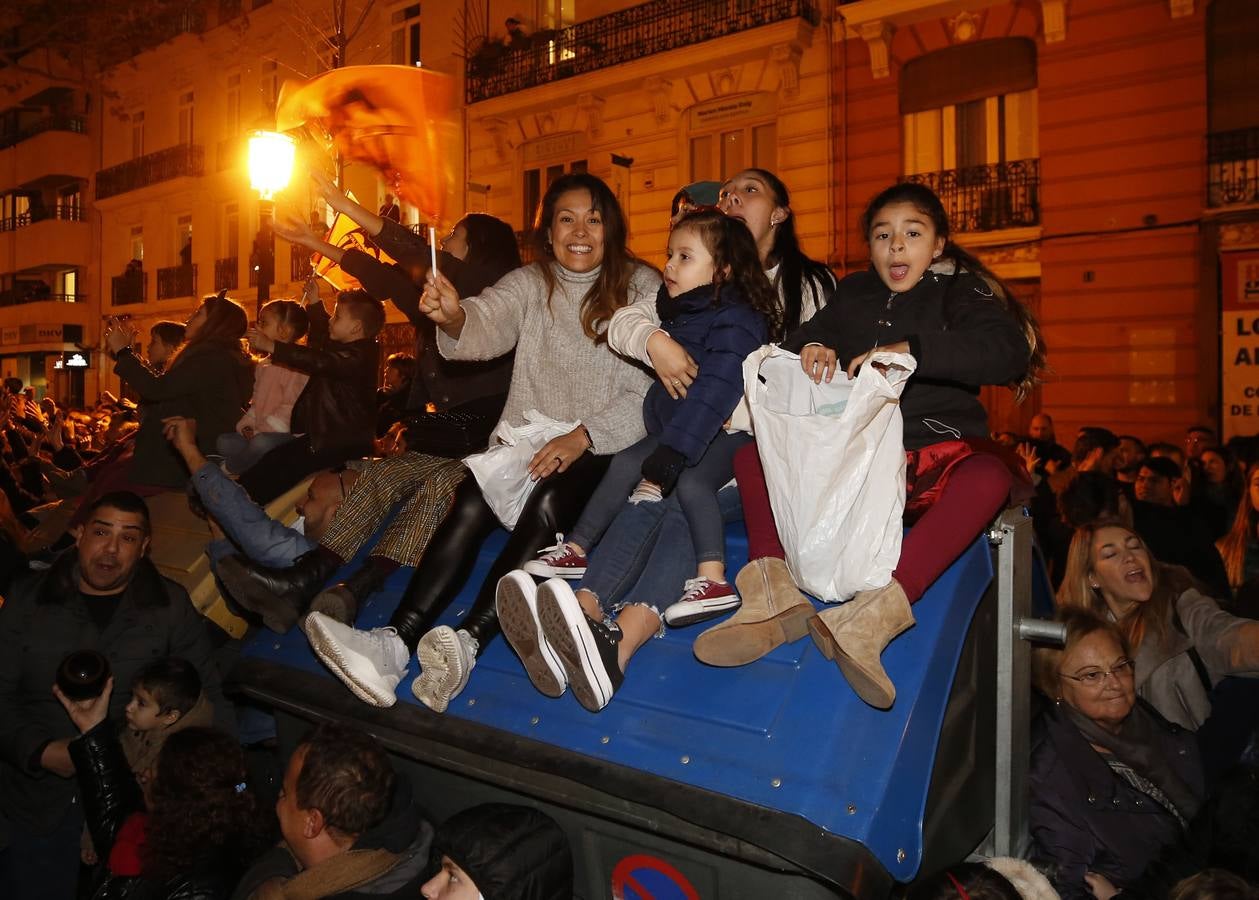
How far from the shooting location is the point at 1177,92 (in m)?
14.1

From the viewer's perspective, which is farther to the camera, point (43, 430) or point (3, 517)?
point (43, 430)

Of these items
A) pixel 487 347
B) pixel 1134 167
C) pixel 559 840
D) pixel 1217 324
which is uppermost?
pixel 1134 167

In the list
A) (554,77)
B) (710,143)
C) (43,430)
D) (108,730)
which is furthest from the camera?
(554,77)

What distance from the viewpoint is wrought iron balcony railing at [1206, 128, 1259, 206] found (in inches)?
538

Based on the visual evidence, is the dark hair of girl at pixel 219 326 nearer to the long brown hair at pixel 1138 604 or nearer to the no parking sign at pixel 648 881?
the no parking sign at pixel 648 881

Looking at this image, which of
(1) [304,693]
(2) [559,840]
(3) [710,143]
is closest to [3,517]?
(1) [304,693]

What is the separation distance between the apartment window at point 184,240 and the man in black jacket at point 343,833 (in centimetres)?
3048

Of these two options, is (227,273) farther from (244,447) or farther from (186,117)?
(244,447)

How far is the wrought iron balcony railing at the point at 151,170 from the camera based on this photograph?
30141 mm

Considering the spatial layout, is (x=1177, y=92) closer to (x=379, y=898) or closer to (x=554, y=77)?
(x=554, y=77)

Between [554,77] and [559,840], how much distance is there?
18599mm

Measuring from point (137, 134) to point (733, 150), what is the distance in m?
23.9

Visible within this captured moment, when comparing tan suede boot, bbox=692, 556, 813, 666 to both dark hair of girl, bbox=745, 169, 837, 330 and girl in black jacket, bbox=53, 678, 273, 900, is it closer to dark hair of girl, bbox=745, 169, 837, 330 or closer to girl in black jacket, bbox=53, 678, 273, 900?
dark hair of girl, bbox=745, 169, 837, 330

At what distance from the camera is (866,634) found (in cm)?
277
